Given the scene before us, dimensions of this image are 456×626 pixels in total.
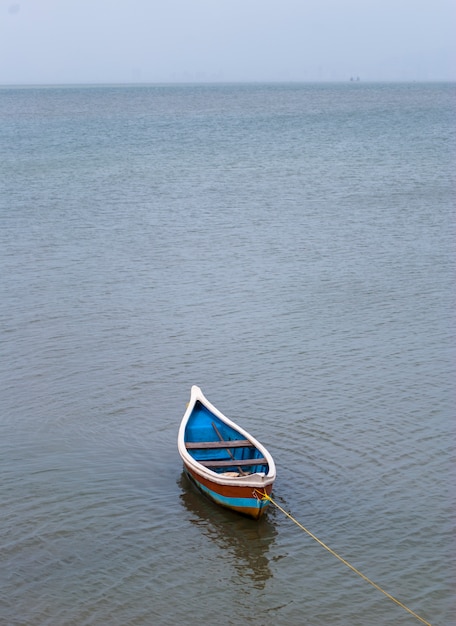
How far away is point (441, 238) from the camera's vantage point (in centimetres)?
3378

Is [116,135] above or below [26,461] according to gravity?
above

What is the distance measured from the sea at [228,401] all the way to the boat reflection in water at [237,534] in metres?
0.04

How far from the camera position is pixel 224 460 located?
634 inches

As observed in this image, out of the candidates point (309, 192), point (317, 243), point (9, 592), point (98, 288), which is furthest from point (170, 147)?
point (9, 592)

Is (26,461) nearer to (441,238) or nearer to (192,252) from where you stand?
(192,252)

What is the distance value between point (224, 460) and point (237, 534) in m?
2.03

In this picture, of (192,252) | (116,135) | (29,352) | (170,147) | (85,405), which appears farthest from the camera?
(116,135)

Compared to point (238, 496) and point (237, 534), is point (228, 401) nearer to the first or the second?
point (238, 496)

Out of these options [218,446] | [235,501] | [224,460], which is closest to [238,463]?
[235,501]

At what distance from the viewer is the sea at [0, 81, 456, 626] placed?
13.0 meters

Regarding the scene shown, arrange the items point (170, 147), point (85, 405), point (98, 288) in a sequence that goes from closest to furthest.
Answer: point (85, 405) < point (98, 288) < point (170, 147)

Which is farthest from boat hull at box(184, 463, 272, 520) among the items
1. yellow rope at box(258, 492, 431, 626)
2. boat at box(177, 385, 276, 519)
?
yellow rope at box(258, 492, 431, 626)

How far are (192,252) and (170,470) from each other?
1651cm

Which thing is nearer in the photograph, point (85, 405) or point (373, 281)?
point (85, 405)
